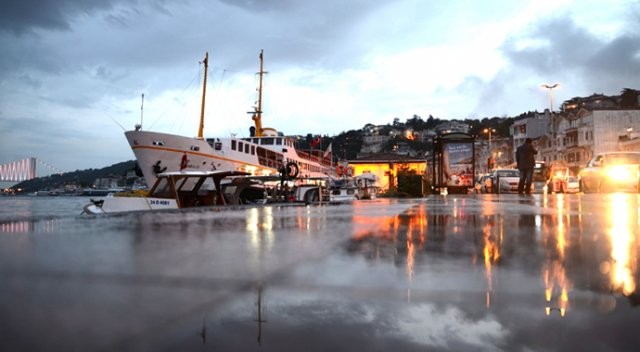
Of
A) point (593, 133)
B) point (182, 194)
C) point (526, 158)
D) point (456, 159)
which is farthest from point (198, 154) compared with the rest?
point (593, 133)

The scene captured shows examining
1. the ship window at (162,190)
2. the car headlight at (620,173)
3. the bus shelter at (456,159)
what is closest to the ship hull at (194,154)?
the bus shelter at (456,159)

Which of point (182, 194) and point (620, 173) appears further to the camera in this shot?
point (620, 173)

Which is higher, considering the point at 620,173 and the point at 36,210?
the point at 620,173

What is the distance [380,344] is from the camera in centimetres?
100

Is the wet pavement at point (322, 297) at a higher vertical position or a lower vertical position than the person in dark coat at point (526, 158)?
lower

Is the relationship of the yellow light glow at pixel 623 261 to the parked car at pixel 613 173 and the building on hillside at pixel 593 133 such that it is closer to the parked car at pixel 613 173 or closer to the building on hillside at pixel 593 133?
the parked car at pixel 613 173

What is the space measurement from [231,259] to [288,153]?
129 ft

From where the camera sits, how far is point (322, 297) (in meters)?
1.34

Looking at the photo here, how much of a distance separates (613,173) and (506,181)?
7.03 m

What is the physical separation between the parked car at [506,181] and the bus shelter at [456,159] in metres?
2.27

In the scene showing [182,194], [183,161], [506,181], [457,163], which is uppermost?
[183,161]

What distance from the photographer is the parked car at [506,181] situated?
76.6 feet

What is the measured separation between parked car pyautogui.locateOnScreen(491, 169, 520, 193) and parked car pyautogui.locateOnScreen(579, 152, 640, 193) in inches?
217

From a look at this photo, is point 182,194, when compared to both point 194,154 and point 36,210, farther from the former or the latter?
point 36,210
